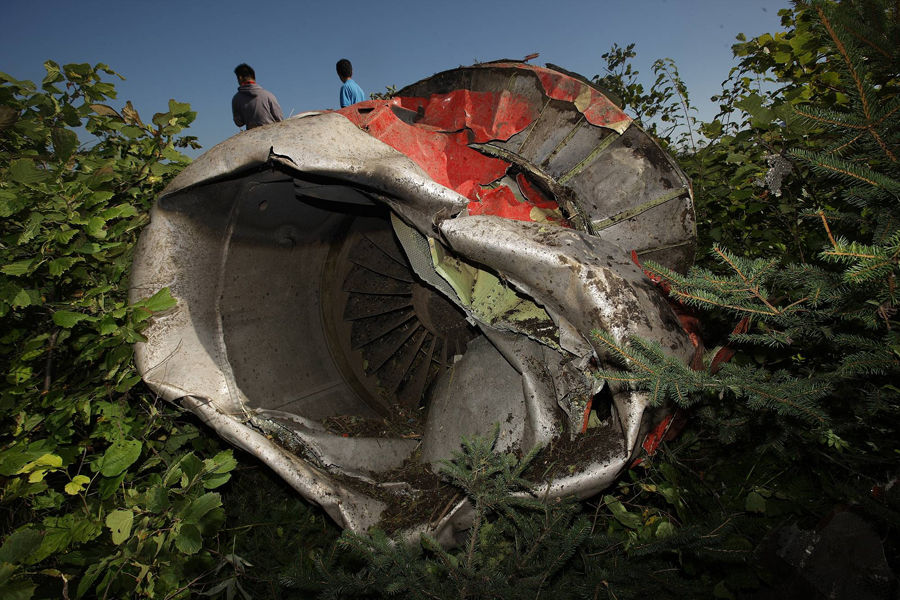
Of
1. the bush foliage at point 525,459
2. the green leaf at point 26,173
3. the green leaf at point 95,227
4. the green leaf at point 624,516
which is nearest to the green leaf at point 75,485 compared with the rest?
the bush foliage at point 525,459

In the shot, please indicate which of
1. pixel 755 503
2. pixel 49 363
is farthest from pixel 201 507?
pixel 755 503

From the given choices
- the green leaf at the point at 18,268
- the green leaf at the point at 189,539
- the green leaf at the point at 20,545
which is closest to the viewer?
the green leaf at the point at 20,545

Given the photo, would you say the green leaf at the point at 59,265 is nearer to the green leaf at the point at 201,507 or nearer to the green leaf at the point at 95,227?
the green leaf at the point at 95,227

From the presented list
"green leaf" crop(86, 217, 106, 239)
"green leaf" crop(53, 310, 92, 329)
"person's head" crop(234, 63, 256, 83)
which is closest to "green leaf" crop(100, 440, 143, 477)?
"green leaf" crop(53, 310, 92, 329)

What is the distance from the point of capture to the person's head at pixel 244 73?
448 cm

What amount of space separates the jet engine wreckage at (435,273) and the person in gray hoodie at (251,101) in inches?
89.6

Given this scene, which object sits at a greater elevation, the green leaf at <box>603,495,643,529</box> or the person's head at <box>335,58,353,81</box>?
the person's head at <box>335,58,353,81</box>

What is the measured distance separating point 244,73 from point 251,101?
0.34m

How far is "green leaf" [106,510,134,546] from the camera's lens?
56.1 inches

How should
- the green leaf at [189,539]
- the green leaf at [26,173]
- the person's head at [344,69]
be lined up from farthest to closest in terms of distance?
the person's head at [344,69] < the green leaf at [26,173] < the green leaf at [189,539]

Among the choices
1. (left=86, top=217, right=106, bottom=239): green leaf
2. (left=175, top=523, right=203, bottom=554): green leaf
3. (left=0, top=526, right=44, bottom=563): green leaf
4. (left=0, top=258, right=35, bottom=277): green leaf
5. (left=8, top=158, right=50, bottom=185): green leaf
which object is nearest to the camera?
(left=0, top=526, right=44, bottom=563): green leaf

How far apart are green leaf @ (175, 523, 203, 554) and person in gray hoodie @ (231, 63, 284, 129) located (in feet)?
13.0

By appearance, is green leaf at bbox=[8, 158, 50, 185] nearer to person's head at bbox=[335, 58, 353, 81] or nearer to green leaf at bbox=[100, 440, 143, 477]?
green leaf at bbox=[100, 440, 143, 477]

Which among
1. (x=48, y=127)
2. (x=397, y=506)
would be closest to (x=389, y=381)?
(x=397, y=506)
